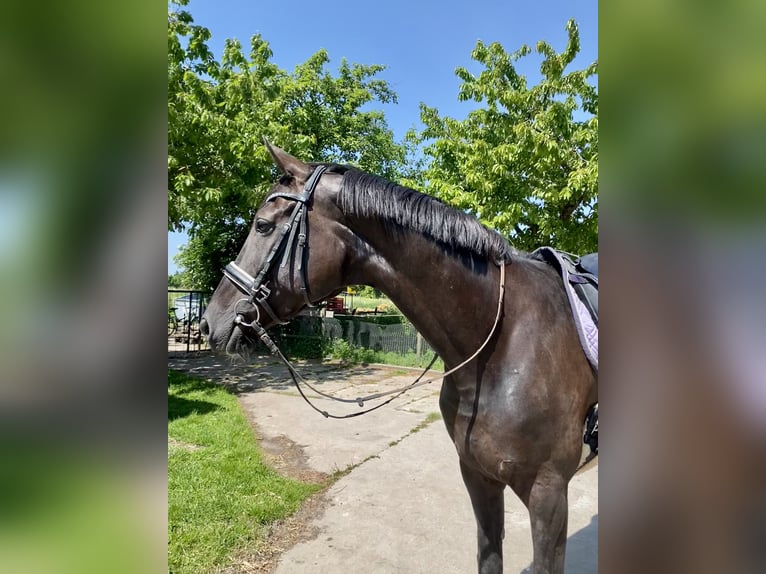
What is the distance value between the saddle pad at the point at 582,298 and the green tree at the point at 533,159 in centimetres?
501

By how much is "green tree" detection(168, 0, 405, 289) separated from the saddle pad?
2.46 metres

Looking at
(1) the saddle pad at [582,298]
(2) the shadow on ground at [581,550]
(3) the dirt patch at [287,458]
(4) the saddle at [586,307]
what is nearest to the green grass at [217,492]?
(3) the dirt patch at [287,458]

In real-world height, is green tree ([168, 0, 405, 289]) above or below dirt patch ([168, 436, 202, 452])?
above

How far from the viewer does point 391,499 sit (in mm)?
4113

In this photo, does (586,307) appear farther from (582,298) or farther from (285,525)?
(285,525)

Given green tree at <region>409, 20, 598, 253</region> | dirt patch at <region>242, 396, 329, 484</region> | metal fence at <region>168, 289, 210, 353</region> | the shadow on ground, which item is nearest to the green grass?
dirt patch at <region>242, 396, 329, 484</region>

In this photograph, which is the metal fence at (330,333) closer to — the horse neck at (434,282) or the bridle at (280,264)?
the horse neck at (434,282)

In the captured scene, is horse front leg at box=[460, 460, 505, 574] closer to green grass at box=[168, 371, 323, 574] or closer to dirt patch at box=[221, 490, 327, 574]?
dirt patch at box=[221, 490, 327, 574]

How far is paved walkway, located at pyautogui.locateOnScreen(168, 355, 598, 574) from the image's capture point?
10.3 ft

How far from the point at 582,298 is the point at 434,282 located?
72 centimetres

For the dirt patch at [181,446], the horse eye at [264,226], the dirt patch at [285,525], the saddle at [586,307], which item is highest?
the horse eye at [264,226]

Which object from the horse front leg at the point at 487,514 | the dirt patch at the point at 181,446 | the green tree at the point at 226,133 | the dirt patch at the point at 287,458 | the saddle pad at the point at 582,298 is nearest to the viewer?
the saddle pad at the point at 582,298

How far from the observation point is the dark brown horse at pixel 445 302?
175 cm
